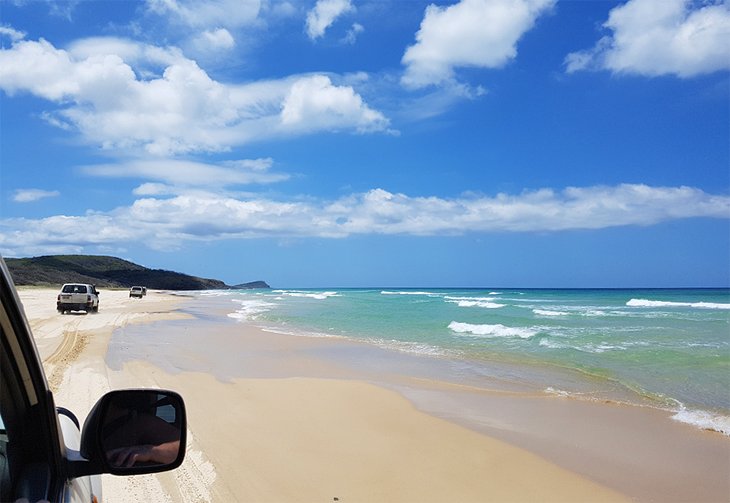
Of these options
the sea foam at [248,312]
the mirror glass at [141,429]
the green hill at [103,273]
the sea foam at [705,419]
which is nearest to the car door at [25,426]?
the mirror glass at [141,429]

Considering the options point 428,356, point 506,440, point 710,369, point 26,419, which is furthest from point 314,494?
point 710,369

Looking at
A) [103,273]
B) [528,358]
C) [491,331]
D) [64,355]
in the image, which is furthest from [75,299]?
[103,273]

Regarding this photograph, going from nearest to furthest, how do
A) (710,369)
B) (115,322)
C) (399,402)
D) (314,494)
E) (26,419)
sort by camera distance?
(26,419) < (314,494) < (399,402) < (710,369) < (115,322)

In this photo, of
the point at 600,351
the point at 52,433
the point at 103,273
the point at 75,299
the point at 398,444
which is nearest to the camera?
the point at 52,433

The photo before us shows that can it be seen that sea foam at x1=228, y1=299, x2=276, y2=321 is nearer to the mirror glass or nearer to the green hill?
the mirror glass

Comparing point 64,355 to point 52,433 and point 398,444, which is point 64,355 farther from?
point 52,433

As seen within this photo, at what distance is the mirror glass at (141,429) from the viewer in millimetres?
1854

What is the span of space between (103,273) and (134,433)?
154m

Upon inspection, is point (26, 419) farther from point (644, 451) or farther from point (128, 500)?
point (644, 451)

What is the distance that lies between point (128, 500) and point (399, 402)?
16.9 feet

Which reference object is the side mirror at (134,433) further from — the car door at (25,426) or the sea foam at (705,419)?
the sea foam at (705,419)

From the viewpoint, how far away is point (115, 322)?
22.1 m

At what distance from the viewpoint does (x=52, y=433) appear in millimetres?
1782

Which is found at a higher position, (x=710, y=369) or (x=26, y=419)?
(x=26, y=419)
